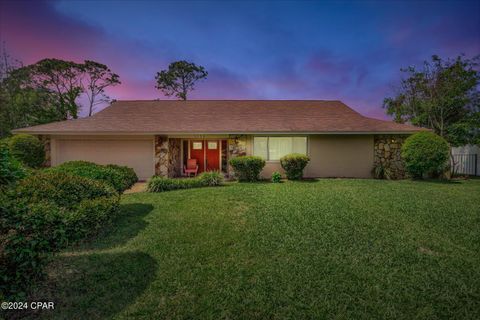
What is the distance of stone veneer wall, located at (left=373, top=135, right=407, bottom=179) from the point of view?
38.2 ft

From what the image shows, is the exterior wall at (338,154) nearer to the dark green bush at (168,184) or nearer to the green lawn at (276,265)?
the dark green bush at (168,184)

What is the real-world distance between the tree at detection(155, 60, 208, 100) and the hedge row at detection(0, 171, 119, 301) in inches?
953

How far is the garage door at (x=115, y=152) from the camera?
11695 millimetres

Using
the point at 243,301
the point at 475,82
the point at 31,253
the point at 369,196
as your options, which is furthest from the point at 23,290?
the point at 475,82

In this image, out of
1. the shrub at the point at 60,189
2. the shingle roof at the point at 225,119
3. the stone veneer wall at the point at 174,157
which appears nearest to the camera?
the shrub at the point at 60,189

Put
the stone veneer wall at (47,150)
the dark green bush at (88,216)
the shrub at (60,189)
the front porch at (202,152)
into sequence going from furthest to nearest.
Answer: the front porch at (202,152) → the stone veneer wall at (47,150) → the shrub at (60,189) → the dark green bush at (88,216)

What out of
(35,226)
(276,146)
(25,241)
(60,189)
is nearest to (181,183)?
(60,189)

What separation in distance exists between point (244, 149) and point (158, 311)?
970 cm

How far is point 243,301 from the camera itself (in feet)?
8.65

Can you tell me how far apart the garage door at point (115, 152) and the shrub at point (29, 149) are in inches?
40.4

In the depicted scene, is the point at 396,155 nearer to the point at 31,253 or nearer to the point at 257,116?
the point at 257,116

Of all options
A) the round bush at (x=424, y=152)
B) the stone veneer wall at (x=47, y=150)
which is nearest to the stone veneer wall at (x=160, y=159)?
the stone veneer wall at (x=47, y=150)

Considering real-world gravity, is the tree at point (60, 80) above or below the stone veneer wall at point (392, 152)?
above

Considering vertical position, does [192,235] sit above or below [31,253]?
below
